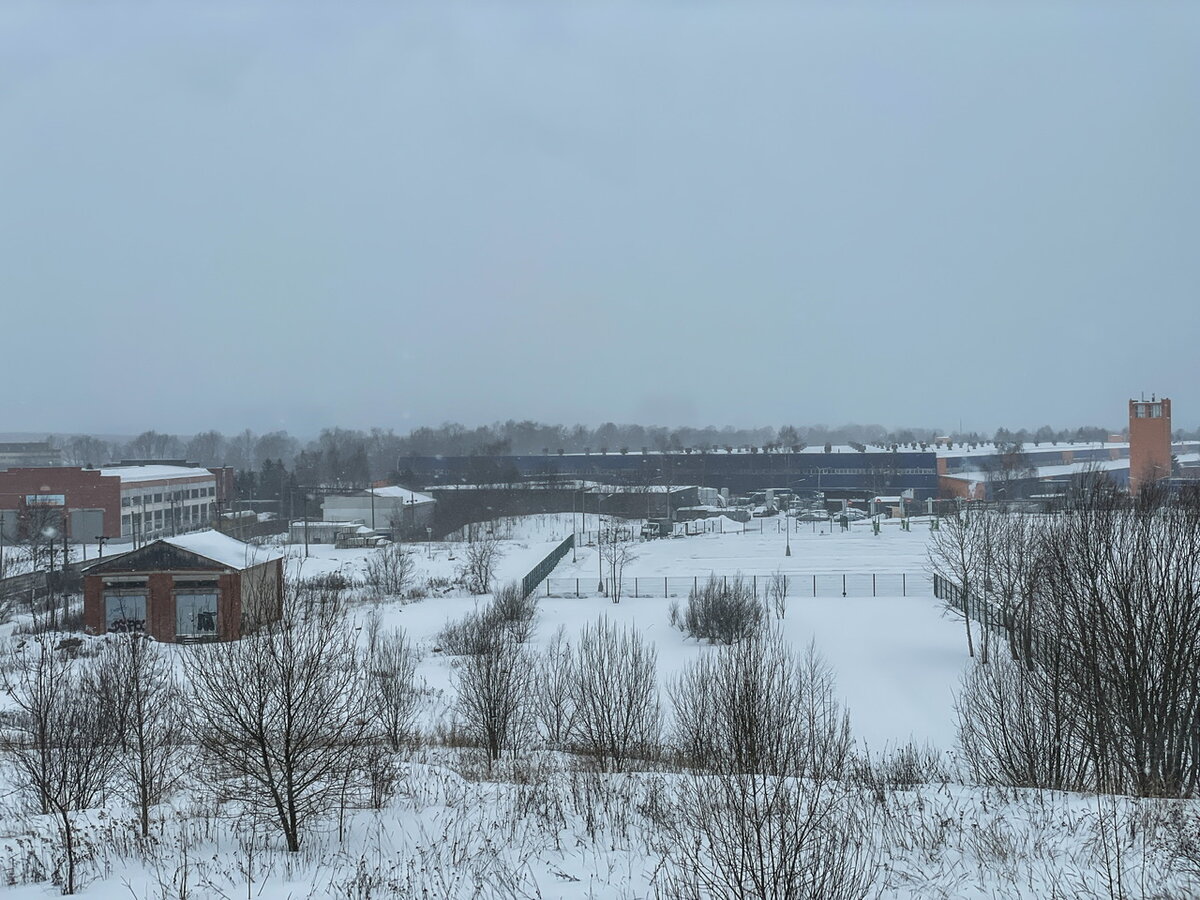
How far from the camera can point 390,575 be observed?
122ft

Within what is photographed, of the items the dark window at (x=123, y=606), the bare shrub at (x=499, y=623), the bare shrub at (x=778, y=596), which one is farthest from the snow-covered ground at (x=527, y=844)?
the dark window at (x=123, y=606)

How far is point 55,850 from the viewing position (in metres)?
7.71

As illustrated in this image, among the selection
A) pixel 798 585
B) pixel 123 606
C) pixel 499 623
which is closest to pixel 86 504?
pixel 123 606

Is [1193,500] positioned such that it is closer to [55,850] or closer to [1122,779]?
[1122,779]

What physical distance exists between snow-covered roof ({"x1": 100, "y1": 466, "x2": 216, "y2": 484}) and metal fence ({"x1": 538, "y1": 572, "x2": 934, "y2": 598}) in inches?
1417

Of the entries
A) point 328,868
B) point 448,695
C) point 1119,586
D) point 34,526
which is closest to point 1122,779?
point 1119,586

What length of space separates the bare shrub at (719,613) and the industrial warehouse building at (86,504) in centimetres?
3707

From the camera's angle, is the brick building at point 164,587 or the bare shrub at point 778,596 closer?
the bare shrub at point 778,596

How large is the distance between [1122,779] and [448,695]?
13501 millimetres

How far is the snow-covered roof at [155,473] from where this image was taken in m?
58.4

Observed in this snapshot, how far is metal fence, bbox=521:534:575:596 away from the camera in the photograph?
3228cm

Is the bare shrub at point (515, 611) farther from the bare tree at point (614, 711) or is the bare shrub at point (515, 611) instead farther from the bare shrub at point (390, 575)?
the bare shrub at point (390, 575)

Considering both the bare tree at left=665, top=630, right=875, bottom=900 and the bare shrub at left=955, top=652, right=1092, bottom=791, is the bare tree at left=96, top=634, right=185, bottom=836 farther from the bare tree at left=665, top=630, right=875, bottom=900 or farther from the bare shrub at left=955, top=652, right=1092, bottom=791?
the bare shrub at left=955, top=652, right=1092, bottom=791

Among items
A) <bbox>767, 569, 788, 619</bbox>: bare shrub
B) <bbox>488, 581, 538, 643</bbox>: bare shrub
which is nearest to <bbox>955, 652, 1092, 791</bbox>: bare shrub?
<bbox>488, 581, 538, 643</bbox>: bare shrub
